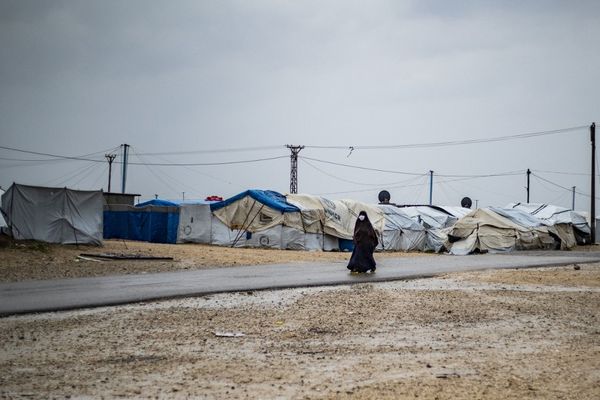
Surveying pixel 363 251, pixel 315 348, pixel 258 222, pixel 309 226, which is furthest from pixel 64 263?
pixel 309 226

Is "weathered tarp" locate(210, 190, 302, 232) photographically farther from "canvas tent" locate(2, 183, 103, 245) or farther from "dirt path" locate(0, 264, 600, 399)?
"dirt path" locate(0, 264, 600, 399)

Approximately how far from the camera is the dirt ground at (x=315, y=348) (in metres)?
5.21

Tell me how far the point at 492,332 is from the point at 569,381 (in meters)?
2.44

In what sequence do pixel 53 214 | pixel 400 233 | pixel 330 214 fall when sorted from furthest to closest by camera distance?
1. pixel 400 233
2. pixel 330 214
3. pixel 53 214

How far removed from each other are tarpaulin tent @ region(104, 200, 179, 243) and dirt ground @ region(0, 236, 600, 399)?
25726mm

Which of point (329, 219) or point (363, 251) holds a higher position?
point (329, 219)

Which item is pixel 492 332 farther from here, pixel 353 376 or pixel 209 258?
pixel 209 258

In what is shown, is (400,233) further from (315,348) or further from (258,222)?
(315,348)

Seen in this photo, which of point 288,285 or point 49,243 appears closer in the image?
point 288,285

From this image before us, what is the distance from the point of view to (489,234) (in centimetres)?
3400

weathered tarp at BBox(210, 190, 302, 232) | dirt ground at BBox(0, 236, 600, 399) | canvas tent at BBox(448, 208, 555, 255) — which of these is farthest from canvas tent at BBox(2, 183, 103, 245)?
canvas tent at BBox(448, 208, 555, 255)

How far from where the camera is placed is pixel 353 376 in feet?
18.3

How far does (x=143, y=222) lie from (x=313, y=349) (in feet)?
107

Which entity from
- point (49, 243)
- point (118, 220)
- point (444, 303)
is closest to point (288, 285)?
point (444, 303)
